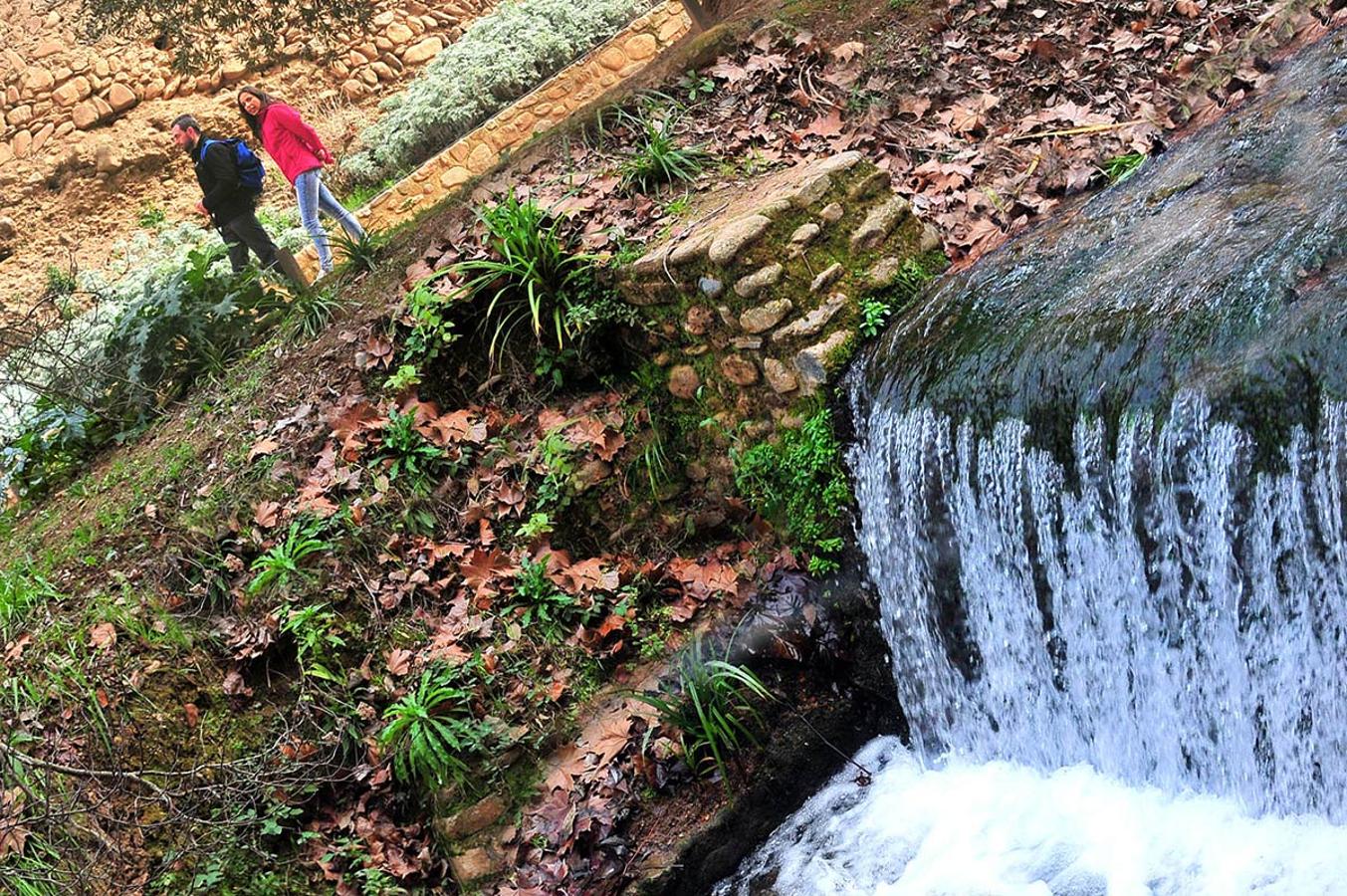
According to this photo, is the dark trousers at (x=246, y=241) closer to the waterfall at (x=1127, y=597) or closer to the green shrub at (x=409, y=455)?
the green shrub at (x=409, y=455)

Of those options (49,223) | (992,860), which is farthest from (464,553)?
(49,223)

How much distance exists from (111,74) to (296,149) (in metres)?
7.63

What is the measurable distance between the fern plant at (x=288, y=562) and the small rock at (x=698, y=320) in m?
1.95

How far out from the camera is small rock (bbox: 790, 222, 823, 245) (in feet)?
16.1

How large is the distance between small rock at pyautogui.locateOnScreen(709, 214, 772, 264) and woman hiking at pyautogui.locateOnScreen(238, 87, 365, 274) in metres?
3.83

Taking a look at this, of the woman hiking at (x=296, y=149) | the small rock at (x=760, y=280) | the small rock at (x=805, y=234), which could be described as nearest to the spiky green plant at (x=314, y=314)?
the woman hiking at (x=296, y=149)

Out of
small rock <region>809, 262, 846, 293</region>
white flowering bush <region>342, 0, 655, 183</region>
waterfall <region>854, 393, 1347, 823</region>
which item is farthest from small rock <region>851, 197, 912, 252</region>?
white flowering bush <region>342, 0, 655, 183</region>

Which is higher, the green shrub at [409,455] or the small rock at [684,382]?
the green shrub at [409,455]

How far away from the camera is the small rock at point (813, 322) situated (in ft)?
15.6

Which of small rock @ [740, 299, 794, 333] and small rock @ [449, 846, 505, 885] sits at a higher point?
small rock @ [740, 299, 794, 333]

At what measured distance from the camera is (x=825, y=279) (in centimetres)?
485

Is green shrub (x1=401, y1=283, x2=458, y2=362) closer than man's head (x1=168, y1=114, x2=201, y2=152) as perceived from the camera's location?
Yes

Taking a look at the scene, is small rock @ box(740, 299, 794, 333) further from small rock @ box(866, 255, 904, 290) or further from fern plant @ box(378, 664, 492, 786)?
fern plant @ box(378, 664, 492, 786)

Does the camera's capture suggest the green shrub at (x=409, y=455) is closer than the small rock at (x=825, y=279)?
No
